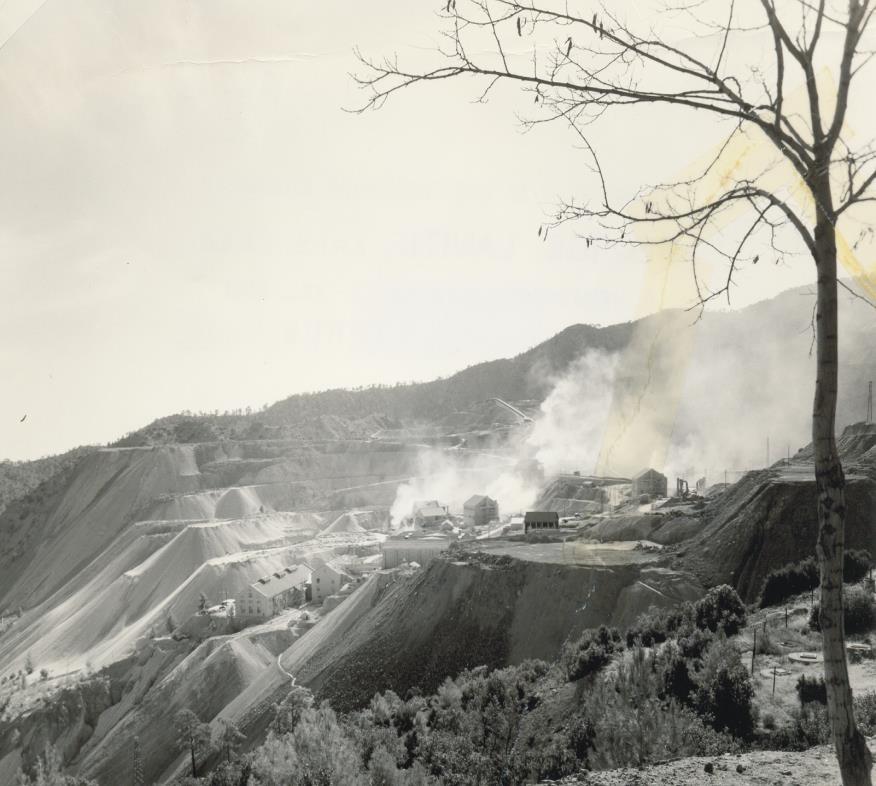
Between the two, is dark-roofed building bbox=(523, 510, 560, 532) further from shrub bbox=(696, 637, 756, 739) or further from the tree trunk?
the tree trunk

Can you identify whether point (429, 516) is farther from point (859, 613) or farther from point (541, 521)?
point (859, 613)

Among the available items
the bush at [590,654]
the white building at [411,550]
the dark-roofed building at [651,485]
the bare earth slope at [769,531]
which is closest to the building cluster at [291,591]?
the white building at [411,550]

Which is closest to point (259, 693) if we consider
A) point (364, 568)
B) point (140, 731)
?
point (140, 731)

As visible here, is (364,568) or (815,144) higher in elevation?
(815,144)

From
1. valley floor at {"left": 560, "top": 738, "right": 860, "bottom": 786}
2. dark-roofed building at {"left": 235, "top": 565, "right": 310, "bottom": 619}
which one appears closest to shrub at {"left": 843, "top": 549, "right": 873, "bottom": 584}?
valley floor at {"left": 560, "top": 738, "right": 860, "bottom": 786}

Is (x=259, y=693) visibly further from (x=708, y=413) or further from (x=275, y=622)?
(x=708, y=413)

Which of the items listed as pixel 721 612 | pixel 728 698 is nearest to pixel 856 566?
pixel 721 612
